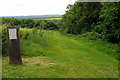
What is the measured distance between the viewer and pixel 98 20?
1969 cm

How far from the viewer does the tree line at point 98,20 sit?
462 inches

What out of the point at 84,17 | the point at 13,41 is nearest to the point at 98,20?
the point at 84,17

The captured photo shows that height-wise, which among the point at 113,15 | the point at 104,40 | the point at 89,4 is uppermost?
the point at 89,4

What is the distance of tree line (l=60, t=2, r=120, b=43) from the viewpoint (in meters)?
11.7

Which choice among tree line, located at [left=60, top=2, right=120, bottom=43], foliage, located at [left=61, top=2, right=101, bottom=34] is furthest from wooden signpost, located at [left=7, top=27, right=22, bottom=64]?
foliage, located at [left=61, top=2, right=101, bottom=34]

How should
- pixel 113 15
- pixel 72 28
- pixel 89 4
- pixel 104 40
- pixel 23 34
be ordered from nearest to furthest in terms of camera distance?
pixel 23 34
pixel 113 15
pixel 104 40
pixel 89 4
pixel 72 28

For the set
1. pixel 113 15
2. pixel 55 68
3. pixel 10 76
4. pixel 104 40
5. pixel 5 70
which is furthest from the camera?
pixel 104 40

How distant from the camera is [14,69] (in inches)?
183

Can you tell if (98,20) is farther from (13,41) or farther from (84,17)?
(13,41)

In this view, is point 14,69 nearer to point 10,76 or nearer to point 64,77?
point 10,76

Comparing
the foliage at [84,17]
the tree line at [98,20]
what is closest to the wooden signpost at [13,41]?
the tree line at [98,20]

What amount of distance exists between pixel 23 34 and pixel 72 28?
14.6 m

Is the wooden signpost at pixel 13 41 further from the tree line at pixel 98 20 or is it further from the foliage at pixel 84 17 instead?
the foliage at pixel 84 17

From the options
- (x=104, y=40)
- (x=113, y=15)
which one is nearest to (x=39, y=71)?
(x=113, y=15)
